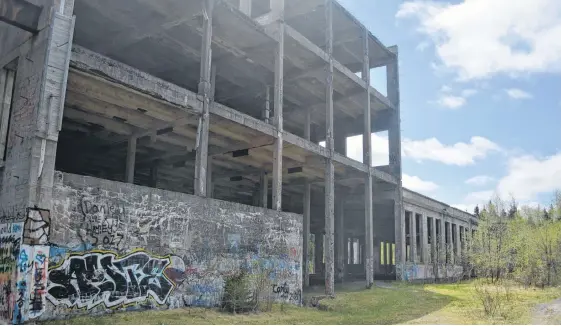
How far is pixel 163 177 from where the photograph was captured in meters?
25.3

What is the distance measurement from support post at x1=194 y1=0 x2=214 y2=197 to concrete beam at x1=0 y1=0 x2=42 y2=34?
5178 millimetres

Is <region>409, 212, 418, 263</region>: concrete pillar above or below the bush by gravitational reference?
above

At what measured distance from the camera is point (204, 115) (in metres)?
14.8

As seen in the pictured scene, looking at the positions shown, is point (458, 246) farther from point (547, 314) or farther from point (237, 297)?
point (237, 297)

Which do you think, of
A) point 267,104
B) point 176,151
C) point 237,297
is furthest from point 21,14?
point 267,104

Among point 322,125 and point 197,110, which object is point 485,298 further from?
point 322,125

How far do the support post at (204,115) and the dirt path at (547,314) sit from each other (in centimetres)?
1034

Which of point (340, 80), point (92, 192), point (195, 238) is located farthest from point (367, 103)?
point (92, 192)

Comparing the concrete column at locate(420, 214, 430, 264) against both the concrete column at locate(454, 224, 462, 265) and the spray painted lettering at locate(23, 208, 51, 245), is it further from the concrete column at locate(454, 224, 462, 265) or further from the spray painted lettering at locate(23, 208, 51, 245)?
the spray painted lettering at locate(23, 208, 51, 245)

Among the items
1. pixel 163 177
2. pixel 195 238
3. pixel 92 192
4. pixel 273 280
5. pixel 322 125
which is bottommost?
pixel 273 280

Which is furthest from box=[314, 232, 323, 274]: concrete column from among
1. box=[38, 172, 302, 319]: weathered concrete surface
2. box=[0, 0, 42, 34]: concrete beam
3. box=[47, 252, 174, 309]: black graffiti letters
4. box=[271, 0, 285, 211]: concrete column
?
box=[0, 0, 42, 34]: concrete beam

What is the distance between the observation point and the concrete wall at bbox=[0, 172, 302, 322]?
9.43 meters

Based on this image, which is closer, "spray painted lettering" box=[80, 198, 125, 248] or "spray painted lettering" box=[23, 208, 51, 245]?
"spray painted lettering" box=[23, 208, 51, 245]

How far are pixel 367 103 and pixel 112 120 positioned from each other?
13.2 metres
